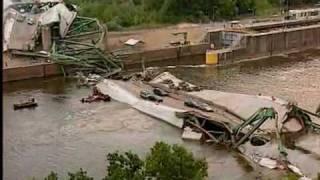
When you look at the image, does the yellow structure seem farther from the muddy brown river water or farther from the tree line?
the tree line

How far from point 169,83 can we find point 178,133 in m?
4.43

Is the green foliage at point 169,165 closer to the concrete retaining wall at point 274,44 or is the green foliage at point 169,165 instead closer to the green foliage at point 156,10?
the concrete retaining wall at point 274,44

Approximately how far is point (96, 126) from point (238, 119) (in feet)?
11.6

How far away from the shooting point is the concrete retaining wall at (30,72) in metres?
19.9

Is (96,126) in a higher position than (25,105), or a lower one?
lower

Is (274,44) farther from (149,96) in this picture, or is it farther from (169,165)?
(169,165)

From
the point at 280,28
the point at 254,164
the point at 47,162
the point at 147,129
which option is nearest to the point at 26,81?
the point at 147,129

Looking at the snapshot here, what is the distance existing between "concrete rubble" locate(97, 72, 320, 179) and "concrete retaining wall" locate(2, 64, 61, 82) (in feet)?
10.7

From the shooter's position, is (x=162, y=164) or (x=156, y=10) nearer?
(x=162, y=164)

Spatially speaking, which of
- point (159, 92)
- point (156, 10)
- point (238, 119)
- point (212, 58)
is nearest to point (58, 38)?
point (212, 58)

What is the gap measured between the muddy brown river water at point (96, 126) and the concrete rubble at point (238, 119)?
0.31m

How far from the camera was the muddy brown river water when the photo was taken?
12.3 m

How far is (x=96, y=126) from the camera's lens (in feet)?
49.4

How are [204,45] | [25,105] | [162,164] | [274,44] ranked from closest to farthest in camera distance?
1. [162,164]
2. [25,105]
3. [204,45]
4. [274,44]
